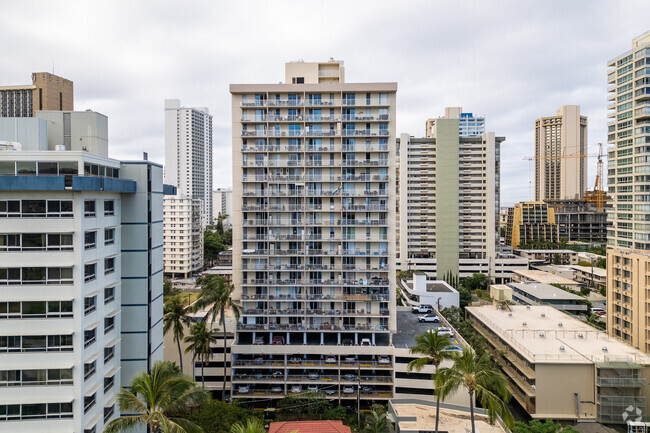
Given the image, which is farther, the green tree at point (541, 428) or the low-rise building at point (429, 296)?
the low-rise building at point (429, 296)

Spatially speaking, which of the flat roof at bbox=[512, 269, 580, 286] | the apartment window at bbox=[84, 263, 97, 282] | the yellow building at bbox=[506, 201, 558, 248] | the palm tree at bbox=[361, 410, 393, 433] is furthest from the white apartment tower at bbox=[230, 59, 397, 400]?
the yellow building at bbox=[506, 201, 558, 248]

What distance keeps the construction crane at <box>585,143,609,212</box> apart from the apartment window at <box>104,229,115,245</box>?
589ft

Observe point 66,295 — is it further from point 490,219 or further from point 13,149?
point 490,219

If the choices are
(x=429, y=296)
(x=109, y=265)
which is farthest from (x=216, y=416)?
(x=429, y=296)

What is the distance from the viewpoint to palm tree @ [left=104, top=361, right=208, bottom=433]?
749 inches

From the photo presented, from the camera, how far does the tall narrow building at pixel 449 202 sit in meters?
94.2

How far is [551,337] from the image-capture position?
1809 inches

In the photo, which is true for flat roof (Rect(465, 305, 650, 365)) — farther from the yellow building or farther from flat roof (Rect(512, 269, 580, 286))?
the yellow building

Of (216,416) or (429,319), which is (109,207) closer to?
(216,416)

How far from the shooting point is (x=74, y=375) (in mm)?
20906

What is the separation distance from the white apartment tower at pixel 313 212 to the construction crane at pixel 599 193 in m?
151

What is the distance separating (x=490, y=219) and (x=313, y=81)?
65831 mm

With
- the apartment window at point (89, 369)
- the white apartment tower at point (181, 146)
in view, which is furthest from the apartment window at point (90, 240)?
the white apartment tower at point (181, 146)

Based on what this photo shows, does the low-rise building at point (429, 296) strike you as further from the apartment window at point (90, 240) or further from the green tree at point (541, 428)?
the apartment window at point (90, 240)
